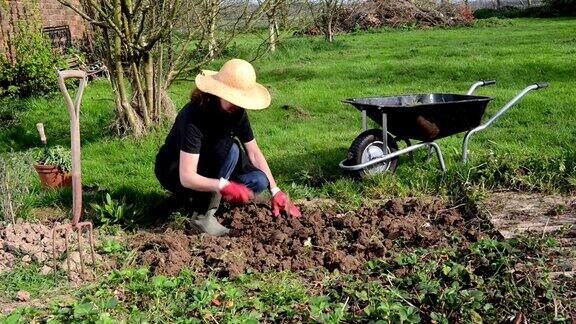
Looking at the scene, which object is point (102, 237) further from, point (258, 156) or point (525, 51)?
point (525, 51)

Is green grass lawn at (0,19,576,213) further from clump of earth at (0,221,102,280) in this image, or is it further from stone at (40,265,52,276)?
stone at (40,265,52,276)

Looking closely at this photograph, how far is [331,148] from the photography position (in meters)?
6.41

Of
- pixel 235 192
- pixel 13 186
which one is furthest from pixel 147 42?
pixel 235 192

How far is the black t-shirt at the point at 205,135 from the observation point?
3.91m

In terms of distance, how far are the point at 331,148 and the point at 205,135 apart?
252 centimetres

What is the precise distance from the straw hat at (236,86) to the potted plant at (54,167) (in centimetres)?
200

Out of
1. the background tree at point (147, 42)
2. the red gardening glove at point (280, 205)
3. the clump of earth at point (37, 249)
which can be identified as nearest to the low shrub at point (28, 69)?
the background tree at point (147, 42)

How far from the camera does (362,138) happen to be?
5086 millimetres

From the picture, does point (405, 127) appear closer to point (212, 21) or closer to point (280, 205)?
point (280, 205)

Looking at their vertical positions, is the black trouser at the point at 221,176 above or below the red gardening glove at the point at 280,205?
above

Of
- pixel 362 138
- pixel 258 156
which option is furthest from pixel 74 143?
pixel 362 138

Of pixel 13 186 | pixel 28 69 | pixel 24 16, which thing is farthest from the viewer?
pixel 24 16

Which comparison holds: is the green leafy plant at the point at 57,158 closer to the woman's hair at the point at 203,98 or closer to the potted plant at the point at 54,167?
the potted plant at the point at 54,167

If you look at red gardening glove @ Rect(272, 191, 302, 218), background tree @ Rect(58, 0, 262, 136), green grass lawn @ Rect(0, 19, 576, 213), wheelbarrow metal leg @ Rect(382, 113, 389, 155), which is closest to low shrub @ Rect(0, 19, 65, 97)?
green grass lawn @ Rect(0, 19, 576, 213)
